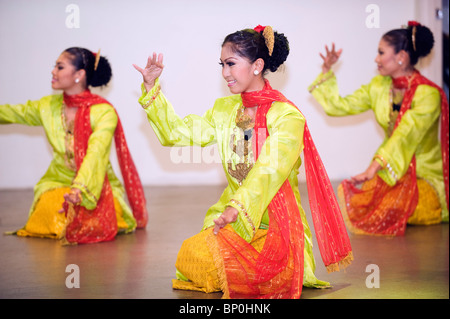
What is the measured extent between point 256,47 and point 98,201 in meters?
1.65

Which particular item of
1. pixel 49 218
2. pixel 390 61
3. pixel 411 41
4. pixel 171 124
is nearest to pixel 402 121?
pixel 390 61

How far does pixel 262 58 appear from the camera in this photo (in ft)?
9.02

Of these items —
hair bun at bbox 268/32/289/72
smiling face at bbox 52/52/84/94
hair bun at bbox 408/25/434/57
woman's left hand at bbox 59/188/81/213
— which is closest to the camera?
hair bun at bbox 268/32/289/72

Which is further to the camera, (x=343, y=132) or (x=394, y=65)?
(x=343, y=132)

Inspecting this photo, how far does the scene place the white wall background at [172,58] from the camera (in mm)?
5664

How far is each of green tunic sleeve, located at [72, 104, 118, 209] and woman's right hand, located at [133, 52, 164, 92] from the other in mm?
1193

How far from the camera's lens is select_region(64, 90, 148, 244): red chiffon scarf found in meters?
3.86

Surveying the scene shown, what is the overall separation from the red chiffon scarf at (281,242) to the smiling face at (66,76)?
1599 millimetres

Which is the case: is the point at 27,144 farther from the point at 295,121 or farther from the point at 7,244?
the point at 295,121

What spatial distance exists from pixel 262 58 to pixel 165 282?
1.00 m

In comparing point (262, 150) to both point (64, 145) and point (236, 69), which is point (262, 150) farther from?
point (64, 145)

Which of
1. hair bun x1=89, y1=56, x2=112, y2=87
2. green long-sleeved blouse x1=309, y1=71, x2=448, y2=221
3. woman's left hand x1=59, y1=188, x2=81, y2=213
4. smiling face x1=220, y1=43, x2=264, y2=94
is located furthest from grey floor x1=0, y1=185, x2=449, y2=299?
hair bun x1=89, y1=56, x2=112, y2=87

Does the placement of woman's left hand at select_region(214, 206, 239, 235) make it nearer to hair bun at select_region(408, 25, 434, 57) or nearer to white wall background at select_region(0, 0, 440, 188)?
hair bun at select_region(408, 25, 434, 57)
